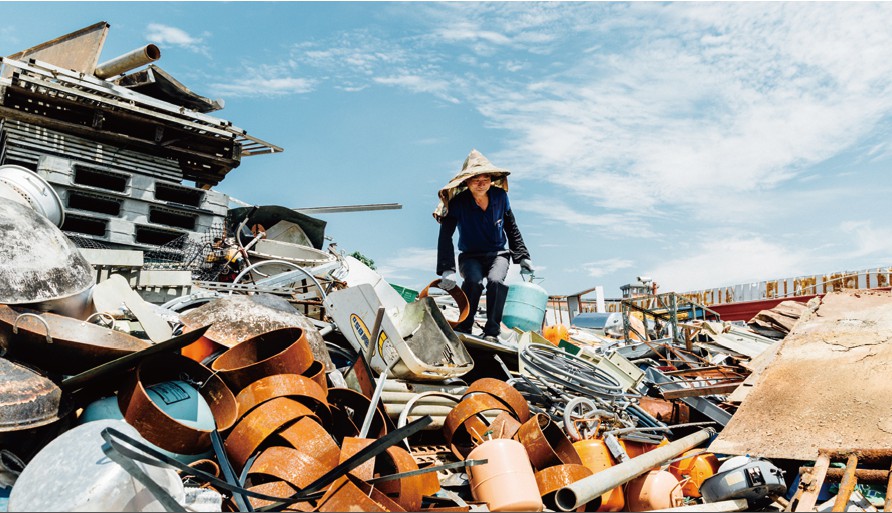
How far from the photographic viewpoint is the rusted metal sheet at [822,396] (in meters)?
3.82

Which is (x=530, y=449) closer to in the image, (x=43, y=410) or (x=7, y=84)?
(x=43, y=410)

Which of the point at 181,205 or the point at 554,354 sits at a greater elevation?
the point at 181,205

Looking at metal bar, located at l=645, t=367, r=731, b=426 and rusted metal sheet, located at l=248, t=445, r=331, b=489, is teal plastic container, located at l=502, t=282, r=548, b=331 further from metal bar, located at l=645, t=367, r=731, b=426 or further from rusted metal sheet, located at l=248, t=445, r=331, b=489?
rusted metal sheet, located at l=248, t=445, r=331, b=489

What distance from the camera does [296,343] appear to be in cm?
386

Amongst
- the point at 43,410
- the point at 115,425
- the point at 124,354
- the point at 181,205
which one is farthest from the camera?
the point at 181,205

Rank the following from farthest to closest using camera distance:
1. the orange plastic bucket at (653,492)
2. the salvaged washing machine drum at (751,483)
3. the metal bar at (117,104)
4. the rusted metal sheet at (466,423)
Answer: the metal bar at (117,104) < the rusted metal sheet at (466,423) < the orange plastic bucket at (653,492) < the salvaged washing machine drum at (751,483)

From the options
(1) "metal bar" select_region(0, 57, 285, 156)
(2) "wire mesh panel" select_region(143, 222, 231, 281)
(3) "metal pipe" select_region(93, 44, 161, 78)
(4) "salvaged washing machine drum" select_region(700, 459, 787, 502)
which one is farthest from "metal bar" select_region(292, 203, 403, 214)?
(4) "salvaged washing machine drum" select_region(700, 459, 787, 502)

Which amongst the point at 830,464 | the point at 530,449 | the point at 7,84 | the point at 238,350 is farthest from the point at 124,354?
the point at 7,84

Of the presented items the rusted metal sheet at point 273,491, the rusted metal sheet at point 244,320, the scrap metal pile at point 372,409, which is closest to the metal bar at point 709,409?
the scrap metal pile at point 372,409

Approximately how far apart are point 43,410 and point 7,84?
32.4ft

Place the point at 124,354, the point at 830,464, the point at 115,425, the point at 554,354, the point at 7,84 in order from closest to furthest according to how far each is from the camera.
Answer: the point at 115,425 → the point at 124,354 → the point at 830,464 → the point at 554,354 → the point at 7,84

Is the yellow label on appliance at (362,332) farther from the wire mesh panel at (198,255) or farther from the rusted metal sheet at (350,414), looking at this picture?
the wire mesh panel at (198,255)

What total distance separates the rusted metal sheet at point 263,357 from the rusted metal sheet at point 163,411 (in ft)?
0.48

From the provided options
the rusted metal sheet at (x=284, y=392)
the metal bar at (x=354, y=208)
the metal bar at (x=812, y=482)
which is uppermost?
the metal bar at (x=354, y=208)
